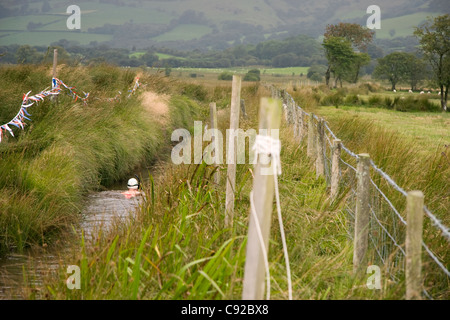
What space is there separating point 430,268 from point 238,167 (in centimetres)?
397

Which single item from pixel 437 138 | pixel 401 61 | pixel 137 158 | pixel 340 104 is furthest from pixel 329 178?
pixel 401 61

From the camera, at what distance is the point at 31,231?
6320mm

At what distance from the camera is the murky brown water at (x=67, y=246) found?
5.04 metres

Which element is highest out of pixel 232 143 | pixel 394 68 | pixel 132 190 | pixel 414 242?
pixel 394 68

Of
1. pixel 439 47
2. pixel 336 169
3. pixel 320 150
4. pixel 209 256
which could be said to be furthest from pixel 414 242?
pixel 439 47

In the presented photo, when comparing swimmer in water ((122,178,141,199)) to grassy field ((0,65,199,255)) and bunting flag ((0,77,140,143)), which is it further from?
bunting flag ((0,77,140,143))

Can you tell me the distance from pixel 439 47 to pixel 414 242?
3072cm

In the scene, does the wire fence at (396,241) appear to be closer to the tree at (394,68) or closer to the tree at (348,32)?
the tree at (394,68)

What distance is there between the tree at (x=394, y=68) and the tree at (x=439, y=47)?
154ft

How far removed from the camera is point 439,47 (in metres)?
31.0

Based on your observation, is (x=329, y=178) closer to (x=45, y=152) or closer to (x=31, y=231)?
(x=31, y=231)

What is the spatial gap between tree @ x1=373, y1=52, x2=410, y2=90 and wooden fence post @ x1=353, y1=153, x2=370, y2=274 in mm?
77434

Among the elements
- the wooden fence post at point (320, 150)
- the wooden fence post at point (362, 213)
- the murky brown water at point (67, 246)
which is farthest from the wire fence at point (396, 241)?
the murky brown water at point (67, 246)

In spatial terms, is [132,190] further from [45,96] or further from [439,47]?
[439,47]
